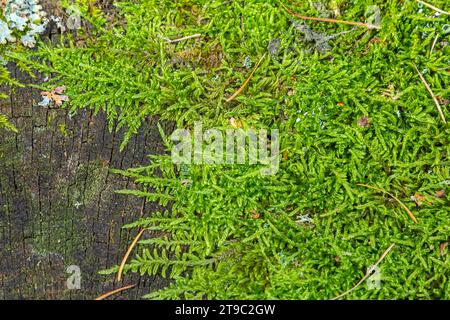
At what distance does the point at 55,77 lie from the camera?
2844 mm

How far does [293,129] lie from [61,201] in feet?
5.03

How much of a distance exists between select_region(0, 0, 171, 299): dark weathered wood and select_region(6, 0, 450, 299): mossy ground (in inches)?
5.2

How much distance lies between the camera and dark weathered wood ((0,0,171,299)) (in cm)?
280

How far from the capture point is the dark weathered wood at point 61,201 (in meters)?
2.80

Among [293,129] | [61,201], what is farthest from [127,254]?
[293,129]

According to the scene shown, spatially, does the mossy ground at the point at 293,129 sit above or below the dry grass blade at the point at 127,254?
above

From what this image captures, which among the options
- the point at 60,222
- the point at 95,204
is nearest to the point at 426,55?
the point at 95,204

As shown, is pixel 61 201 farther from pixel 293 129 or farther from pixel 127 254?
pixel 293 129

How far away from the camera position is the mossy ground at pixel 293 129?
2.70m

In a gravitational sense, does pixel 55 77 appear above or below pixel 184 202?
above

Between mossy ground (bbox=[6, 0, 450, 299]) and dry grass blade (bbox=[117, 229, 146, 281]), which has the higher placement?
mossy ground (bbox=[6, 0, 450, 299])

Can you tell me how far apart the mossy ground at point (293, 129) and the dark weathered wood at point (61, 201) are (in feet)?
0.43

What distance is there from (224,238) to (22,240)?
4.16ft
